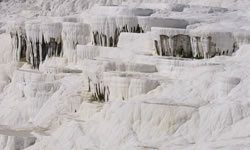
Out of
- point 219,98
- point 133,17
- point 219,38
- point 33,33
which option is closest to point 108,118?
point 219,98

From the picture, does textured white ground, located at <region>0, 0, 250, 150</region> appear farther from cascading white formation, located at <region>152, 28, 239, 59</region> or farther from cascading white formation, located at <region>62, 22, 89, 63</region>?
cascading white formation, located at <region>62, 22, 89, 63</region>

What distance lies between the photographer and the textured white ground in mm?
16578

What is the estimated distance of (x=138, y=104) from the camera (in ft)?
57.7

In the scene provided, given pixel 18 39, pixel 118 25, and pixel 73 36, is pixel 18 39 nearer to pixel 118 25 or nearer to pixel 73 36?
pixel 73 36

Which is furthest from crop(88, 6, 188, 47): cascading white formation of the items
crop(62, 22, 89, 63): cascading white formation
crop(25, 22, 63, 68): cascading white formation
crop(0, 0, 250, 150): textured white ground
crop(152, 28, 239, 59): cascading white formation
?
crop(25, 22, 63, 68): cascading white formation

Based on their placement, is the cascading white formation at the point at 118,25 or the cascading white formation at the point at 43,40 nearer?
the cascading white formation at the point at 118,25

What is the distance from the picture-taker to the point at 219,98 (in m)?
17.7

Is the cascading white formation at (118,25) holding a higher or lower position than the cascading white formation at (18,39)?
higher

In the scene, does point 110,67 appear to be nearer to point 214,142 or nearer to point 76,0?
point 214,142

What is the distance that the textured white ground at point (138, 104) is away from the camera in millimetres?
16578

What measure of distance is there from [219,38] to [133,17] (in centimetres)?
Result: 494

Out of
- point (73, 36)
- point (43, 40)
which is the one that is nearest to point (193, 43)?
point (73, 36)

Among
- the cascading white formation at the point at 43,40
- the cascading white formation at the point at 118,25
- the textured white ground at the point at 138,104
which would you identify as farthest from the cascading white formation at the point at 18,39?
the cascading white formation at the point at 118,25

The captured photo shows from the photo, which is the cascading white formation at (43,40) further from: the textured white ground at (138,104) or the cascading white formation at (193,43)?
the cascading white formation at (193,43)
